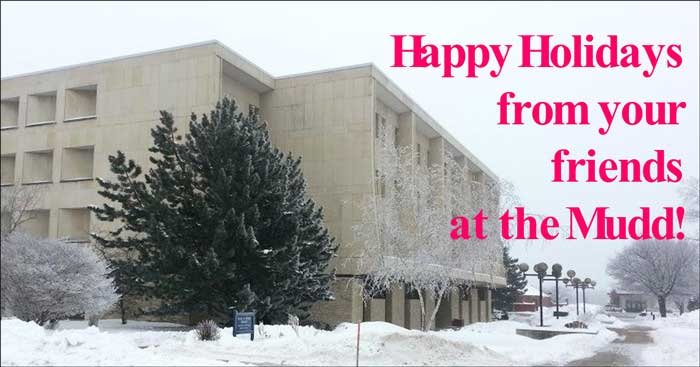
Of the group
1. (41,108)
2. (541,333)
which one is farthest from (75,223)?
(541,333)

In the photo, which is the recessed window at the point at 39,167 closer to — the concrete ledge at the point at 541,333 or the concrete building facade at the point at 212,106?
the concrete building facade at the point at 212,106

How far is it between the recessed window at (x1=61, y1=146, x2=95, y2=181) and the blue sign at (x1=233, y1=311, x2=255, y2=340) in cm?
1447

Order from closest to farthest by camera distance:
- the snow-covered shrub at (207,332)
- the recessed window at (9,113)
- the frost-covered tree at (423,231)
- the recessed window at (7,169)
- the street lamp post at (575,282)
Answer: the recessed window at (7,169) < the recessed window at (9,113) < the snow-covered shrub at (207,332) < the frost-covered tree at (423,231) < the street lamp post at (575,282)

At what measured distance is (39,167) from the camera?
933 inches

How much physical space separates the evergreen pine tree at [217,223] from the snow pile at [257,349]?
7.10 feet

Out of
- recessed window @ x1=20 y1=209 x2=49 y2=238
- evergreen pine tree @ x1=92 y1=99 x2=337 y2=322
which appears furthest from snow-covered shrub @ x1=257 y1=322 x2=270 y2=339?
recessed window @ x1=20 y1=209 x2=49 y2=238

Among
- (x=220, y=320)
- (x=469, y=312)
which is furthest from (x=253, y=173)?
(x=469, y=312)

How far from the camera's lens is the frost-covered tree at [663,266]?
9044cm

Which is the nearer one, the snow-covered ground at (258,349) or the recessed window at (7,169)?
the recessed window at (7,169)

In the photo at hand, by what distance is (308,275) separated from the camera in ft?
94.0

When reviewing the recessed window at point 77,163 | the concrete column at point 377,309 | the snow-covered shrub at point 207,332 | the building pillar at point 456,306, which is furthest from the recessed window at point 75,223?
the building pillar at point 456,306

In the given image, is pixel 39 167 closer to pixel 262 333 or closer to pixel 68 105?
pixel 68 105

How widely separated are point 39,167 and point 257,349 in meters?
10.3

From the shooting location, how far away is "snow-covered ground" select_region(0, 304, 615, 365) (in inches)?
474
